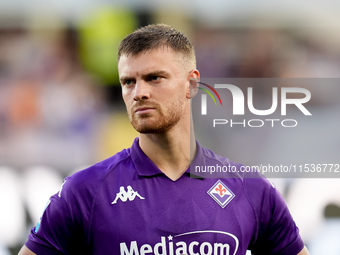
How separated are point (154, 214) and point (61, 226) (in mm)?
441

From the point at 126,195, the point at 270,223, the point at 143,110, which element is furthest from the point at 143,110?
the point at 270,223

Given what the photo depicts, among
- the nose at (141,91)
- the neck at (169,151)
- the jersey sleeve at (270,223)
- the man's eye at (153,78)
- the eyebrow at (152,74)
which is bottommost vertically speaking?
the jersey sleeve at (270,223)

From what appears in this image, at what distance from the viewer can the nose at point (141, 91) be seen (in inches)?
102

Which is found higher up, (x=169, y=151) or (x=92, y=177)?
(x=169, y=151)

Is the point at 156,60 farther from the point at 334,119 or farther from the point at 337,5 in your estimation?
the point at 337,5

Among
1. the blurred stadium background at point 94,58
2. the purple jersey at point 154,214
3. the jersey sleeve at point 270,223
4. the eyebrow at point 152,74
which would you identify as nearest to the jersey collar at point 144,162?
the purple jersey at point 154,214

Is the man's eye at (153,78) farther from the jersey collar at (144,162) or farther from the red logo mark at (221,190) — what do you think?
the red logo mark at (221,190)

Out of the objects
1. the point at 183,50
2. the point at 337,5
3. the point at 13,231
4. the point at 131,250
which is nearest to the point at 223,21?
the point at 337,5

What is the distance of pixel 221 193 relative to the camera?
2793 mm

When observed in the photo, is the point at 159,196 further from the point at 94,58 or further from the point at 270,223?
the point at 94,58

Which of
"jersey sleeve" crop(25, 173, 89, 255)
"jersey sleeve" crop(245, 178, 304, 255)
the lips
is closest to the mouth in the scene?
the lips

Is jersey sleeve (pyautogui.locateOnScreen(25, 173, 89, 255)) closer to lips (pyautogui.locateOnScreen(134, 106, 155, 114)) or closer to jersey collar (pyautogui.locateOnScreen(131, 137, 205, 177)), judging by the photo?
jersey collar (pyautogui.locateOnScreen(131, 137, 205, 177))

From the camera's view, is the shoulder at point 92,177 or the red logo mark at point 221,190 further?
the red logo mark at point 221,190

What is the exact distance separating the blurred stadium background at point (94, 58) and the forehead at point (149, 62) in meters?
3.54
